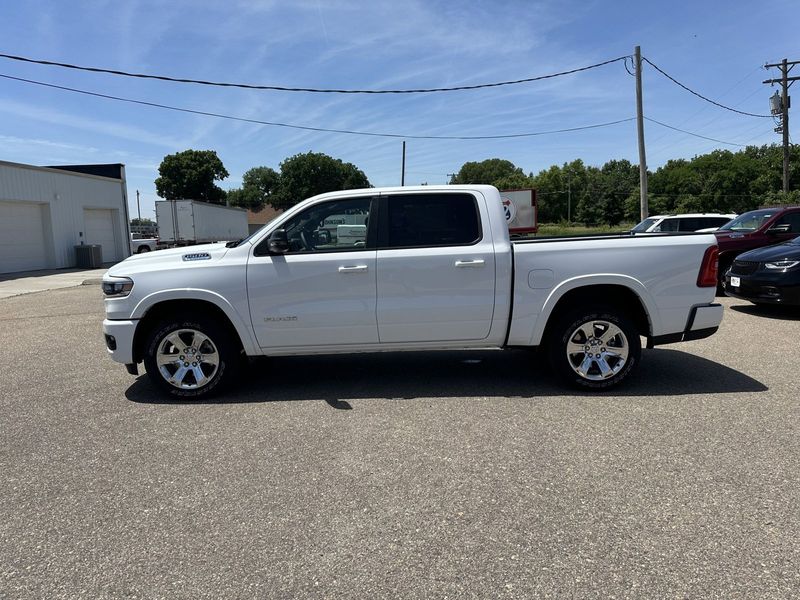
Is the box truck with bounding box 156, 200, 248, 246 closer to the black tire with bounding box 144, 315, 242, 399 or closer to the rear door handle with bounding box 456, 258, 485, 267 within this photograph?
the black tire with bounding box 144, 315, 242, 399

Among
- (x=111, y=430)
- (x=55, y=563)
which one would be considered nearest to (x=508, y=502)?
(x=55, y=563)

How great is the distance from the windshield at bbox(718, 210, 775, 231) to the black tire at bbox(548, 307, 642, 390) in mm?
8277

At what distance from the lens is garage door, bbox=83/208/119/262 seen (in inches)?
1021

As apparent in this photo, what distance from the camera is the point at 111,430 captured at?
14.7 feet

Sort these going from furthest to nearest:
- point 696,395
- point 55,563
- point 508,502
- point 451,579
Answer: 1. point 696,395
2. point 508,502
3. point 55,563
4. point 451,579

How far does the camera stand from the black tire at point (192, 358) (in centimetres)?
512

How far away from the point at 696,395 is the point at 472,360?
2.31 meters

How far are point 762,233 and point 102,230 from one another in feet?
87.0

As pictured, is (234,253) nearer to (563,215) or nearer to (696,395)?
(696,395)

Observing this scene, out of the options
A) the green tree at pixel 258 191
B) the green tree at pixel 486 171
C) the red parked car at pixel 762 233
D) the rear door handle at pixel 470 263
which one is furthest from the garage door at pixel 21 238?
the green tree at pixel 486 171

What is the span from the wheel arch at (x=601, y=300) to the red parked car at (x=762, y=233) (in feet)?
23.6

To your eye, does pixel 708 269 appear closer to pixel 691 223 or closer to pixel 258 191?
pixel 691 223

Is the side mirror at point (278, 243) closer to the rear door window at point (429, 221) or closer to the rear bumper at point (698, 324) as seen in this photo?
the rear door window at point (429, 221)

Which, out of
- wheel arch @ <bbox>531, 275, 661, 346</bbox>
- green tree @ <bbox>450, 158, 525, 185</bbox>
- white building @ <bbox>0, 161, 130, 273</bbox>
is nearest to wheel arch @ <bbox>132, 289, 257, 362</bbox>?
wheel arch @ <bbox>531, 275, 661, 346</bbox>
